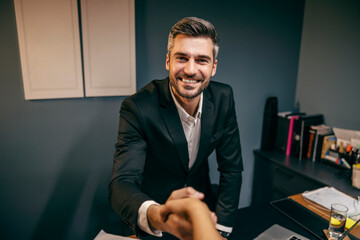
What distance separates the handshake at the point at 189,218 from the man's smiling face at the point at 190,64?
75cm

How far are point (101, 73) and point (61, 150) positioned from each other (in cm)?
72

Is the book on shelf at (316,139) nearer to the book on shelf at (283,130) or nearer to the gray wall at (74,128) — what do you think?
the book on shelf at (283,130)

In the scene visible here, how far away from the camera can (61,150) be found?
2.04 meters

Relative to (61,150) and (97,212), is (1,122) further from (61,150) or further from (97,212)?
(97,212)

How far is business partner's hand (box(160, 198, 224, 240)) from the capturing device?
0.58 meters

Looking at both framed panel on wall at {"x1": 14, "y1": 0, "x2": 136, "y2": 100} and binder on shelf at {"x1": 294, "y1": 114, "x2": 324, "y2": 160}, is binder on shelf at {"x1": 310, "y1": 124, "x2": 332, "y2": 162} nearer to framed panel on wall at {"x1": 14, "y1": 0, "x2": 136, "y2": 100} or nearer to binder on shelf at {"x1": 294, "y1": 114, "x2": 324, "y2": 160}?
binder on shelf at {"x1": 294, "y1": 114, "x2": 324, "y2": 160}

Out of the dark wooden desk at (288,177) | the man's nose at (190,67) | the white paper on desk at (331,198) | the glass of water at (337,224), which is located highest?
the man's nose at (190,67)

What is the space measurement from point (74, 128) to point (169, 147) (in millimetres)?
1017

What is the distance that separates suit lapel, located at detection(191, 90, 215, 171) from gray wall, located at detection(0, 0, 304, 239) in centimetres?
84

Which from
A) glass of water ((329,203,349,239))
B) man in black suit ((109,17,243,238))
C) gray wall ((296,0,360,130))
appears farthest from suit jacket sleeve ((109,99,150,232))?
gray wall ((296,0,360,130))

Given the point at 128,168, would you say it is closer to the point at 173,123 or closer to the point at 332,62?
the point at 173,123

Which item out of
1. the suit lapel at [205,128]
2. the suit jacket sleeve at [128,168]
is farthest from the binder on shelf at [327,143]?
the suit jacket sleeve at [128,168]

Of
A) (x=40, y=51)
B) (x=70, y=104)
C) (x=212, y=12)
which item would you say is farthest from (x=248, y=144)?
(x=40, y=51)

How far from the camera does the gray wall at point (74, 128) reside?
74.6 inches
